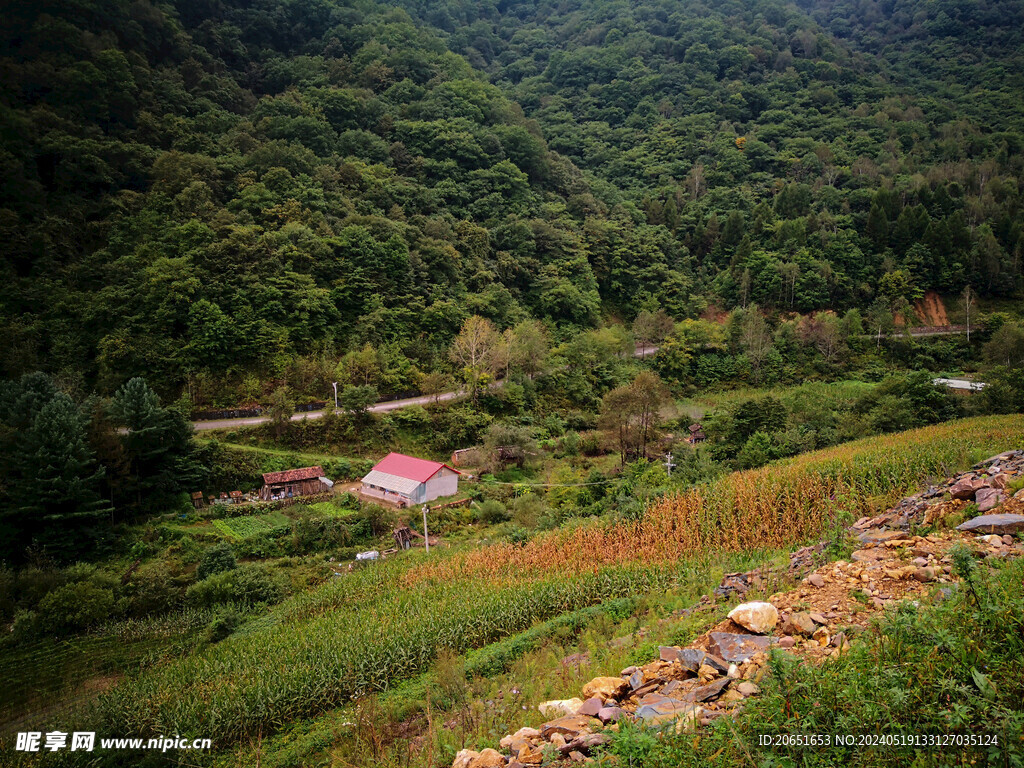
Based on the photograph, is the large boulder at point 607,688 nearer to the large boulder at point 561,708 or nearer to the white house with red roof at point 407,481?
the large boulder at point 561,708

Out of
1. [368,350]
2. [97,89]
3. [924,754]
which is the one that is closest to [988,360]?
[368,350]

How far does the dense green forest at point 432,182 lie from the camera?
27922mm

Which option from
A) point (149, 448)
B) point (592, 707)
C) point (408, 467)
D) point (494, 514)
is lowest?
point (494, 514)

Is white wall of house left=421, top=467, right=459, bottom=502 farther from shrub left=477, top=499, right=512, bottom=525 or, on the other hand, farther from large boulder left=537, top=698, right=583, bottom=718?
large boulder left=537, top=698, right=583, bottom=718

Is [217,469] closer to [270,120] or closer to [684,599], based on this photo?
[684,599]

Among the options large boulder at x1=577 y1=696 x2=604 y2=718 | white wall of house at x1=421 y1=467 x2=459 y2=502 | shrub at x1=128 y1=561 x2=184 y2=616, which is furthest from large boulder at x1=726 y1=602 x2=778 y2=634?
white wall of house at x1=421 y1=467 x2=459 y2=502


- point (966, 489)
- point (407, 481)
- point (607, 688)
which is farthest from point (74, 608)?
point (966, 489)

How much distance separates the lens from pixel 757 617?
17.6 ft

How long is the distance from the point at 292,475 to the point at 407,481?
16.5 ft

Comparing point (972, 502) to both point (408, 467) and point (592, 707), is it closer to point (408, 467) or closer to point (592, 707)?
point (592, 707)

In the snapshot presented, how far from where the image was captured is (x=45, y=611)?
13.5 metres

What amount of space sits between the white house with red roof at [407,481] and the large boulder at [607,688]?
17770mm

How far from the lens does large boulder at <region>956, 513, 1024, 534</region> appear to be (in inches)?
225

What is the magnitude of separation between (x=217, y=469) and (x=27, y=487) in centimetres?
625
